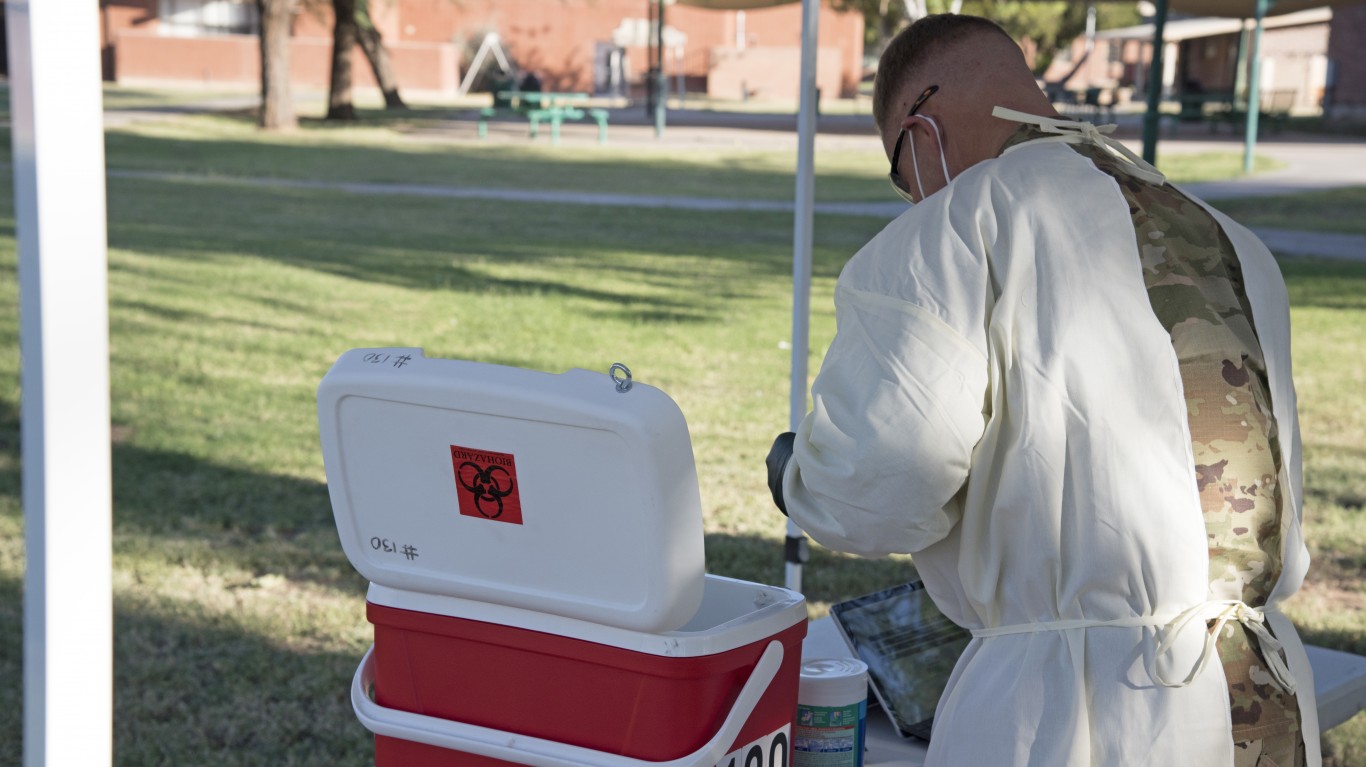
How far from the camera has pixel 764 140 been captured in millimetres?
28047

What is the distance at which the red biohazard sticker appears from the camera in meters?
1.76

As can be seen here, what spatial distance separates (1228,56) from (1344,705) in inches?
2093

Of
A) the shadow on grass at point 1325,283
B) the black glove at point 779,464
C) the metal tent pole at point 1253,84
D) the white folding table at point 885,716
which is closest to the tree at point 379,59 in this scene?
the metal tent pole at point 1253,84

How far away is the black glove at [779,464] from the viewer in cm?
190

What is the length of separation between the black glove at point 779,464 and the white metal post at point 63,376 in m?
0.87

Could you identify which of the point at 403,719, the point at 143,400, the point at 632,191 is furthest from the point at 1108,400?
the point at 632,191

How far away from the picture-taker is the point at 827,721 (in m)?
2.09

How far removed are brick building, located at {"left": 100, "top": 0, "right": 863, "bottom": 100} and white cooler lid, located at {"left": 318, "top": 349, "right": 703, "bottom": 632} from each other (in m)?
46.3

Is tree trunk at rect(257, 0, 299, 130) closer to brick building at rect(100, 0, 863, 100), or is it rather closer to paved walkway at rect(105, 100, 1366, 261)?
paved walkway at rect(105, 100, 1366, 261)

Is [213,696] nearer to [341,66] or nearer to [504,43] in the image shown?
[341,66]

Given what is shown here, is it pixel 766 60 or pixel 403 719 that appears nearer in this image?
pixel 403 719

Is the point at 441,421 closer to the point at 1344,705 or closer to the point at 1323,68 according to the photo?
the point at 1344,705

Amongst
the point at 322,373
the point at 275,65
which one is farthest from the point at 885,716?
the point at 275,65

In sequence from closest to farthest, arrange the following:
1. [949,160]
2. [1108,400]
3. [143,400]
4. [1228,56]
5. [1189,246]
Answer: [1108,400], [1189,246], [949,160], [143,400], [1228,56]
